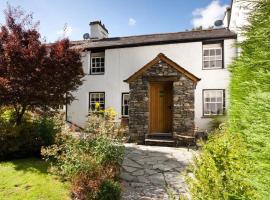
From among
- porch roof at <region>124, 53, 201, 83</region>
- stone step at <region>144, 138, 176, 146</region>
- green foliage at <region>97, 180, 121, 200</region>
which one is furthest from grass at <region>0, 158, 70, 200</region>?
porch roof at <region>124, 53, 201, 83</region>

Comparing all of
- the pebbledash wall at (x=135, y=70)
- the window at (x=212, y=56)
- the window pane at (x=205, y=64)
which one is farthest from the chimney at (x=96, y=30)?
the window pane at (x=205, y=64)

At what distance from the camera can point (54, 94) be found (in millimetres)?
9797

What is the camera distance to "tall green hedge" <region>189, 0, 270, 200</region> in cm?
209

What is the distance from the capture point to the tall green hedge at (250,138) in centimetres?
209

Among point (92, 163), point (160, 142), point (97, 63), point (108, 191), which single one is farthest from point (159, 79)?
point (108, 191)

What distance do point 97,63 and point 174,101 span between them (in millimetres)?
8338

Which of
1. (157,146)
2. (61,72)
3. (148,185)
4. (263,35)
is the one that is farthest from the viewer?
(157,146)

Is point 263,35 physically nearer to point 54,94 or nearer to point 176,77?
point 54,94

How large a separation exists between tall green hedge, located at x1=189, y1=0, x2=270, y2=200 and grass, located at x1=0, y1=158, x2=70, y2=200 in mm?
3806

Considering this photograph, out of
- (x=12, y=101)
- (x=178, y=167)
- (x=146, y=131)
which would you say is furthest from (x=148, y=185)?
(x=146, y=131)

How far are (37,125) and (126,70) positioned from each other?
9.84 metres

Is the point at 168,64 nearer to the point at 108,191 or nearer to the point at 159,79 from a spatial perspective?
the point at 159,79

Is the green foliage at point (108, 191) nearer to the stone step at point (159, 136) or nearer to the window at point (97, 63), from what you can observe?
the stone step at point (159, 136)

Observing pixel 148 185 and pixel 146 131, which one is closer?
pixel 148 185
